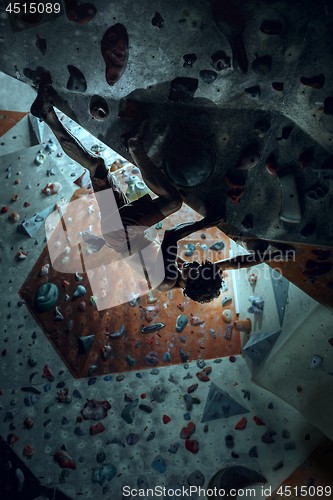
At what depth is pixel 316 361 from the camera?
2.40m

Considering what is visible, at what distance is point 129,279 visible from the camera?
319cm

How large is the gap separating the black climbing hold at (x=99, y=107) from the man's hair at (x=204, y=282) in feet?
2.79

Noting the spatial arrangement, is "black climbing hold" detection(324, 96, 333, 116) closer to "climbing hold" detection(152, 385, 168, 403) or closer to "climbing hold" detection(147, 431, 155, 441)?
"climbing hold" detection(152, 385, 168, 403)

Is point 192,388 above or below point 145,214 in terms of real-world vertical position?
below

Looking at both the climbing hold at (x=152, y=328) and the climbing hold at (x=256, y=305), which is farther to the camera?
the climbing hold at (x=152, y=328)

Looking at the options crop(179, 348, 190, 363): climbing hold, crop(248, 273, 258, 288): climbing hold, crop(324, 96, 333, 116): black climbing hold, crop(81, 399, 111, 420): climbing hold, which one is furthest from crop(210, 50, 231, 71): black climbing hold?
crop(81, 399, 111, 420): climbing hold

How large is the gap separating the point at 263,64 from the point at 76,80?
0.85 meters

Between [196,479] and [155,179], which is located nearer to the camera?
[155,179]

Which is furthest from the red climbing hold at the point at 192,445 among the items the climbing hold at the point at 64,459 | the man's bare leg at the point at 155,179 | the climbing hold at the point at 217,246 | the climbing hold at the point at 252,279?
the man's bare leg at the point at 155,179

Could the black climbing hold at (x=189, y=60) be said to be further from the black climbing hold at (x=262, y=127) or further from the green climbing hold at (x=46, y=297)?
Answer: the green climbing hold at (x=46, y=297)

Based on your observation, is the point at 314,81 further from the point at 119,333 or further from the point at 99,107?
the point at 119,333

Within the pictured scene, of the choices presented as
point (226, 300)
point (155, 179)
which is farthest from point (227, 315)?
point (155, 179)

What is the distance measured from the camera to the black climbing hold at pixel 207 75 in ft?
6.42

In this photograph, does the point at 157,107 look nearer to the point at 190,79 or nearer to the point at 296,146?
the point at 190,79
